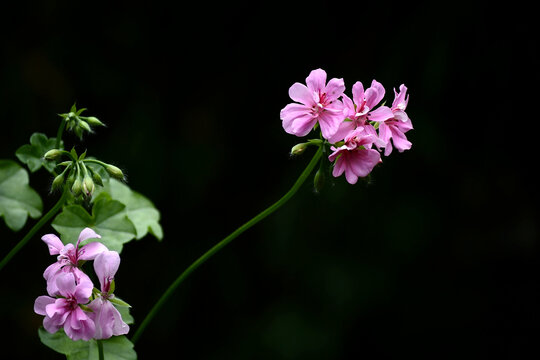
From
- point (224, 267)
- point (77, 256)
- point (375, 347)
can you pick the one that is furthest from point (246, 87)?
point (77, 256)

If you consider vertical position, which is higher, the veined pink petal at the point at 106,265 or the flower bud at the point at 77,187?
the flower bud at the point at 77,187

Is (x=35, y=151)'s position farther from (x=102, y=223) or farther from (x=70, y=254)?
(x=70, y=254)

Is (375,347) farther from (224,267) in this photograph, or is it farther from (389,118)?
(389,118)

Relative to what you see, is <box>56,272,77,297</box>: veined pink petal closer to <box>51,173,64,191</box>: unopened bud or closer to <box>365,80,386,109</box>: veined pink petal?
<box>51,173,64,191</box>: unopened bud

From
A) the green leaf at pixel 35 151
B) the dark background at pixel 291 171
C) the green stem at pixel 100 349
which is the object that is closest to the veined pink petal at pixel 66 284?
the green stem at pixel 100 349

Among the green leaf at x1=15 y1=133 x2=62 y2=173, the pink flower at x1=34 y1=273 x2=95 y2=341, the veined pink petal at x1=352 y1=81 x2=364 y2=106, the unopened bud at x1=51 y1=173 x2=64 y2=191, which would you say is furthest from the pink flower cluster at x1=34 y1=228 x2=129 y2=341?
the veined pink petal at x1=352 y1=81 x2=364 y2=106

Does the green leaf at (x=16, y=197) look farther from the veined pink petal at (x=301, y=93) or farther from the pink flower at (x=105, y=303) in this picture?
the veined pink petal at (x=301, y=93)
